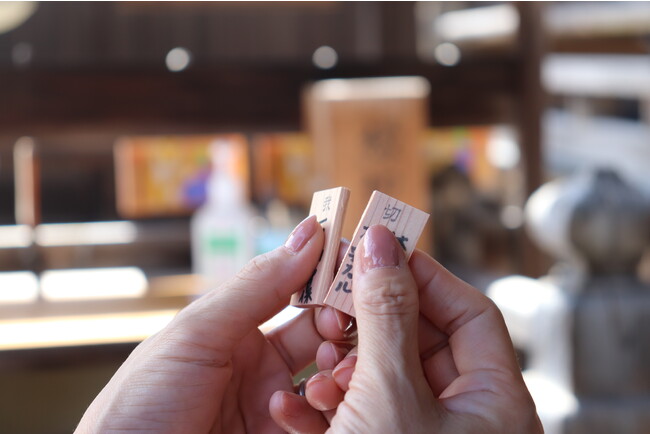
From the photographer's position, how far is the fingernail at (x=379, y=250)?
0.66 metres

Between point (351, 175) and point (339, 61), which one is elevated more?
point (339, 61)

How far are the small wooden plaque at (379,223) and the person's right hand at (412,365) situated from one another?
0.03 m

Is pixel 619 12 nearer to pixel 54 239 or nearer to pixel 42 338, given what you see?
pixel 54 239

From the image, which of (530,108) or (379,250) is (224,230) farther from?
(379,250)

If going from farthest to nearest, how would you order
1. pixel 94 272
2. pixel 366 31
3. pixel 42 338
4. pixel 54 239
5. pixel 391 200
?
pixel 366 31 < pixel 54 239 < pixel 94 272 < pixel 42 338 < pixel 391 200

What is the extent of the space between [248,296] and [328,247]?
0.30 ft

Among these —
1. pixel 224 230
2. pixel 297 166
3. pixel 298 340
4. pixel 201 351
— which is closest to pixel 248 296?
pixel 201 351

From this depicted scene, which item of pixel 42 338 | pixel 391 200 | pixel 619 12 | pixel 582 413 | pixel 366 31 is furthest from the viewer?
pixel 619 12

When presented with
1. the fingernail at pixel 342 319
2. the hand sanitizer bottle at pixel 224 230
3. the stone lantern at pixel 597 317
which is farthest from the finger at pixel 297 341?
the hand sanitizer bottle at pixel 224 230

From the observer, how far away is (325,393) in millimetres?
729

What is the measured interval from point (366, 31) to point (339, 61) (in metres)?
0.76

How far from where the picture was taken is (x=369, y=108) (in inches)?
82.6

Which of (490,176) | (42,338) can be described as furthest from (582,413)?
(490,176)

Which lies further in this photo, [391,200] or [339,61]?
[339,61]
